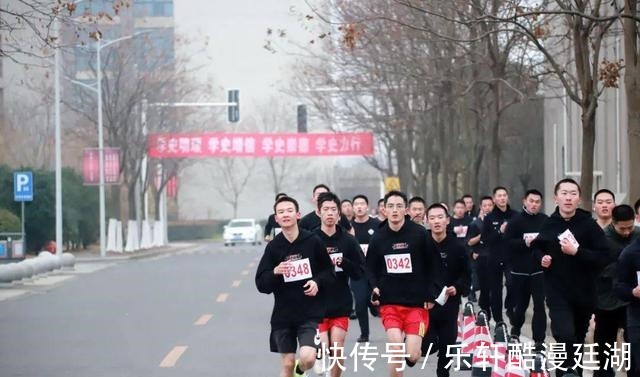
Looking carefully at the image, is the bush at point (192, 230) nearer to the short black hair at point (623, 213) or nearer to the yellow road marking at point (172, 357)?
the yellow road marking at point (172, 357)

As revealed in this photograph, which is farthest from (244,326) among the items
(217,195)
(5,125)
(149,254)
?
(217,195)

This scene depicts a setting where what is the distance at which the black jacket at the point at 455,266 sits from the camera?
13641mm

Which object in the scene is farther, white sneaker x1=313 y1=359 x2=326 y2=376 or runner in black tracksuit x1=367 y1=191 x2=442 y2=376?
white sneaker x1=313 y1=359 x2=326 y2=376

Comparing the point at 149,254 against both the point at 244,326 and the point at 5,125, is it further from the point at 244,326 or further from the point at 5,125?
the point at 244,326

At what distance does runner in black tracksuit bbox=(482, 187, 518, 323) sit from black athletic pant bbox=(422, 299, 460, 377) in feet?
18.8

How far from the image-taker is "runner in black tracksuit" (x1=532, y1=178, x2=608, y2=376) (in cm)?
1277

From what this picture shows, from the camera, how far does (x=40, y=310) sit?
83.4 ft

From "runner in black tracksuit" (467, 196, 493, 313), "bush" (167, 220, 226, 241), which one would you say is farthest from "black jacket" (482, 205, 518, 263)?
"bush" (167, 220, 226, 241)

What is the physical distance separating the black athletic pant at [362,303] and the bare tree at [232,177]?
265ft

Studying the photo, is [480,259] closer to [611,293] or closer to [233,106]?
[611,293]

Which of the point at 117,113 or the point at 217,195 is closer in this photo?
the point at 117,113

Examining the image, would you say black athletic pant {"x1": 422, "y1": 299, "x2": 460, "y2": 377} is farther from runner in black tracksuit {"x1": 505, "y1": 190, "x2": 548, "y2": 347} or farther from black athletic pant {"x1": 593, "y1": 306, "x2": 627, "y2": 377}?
runner in black tracksuit {"x1": 505, "y1": 190, "x2": 548, "y2": 347}

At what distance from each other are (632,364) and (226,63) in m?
80.3

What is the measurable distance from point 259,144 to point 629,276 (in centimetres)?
5806
